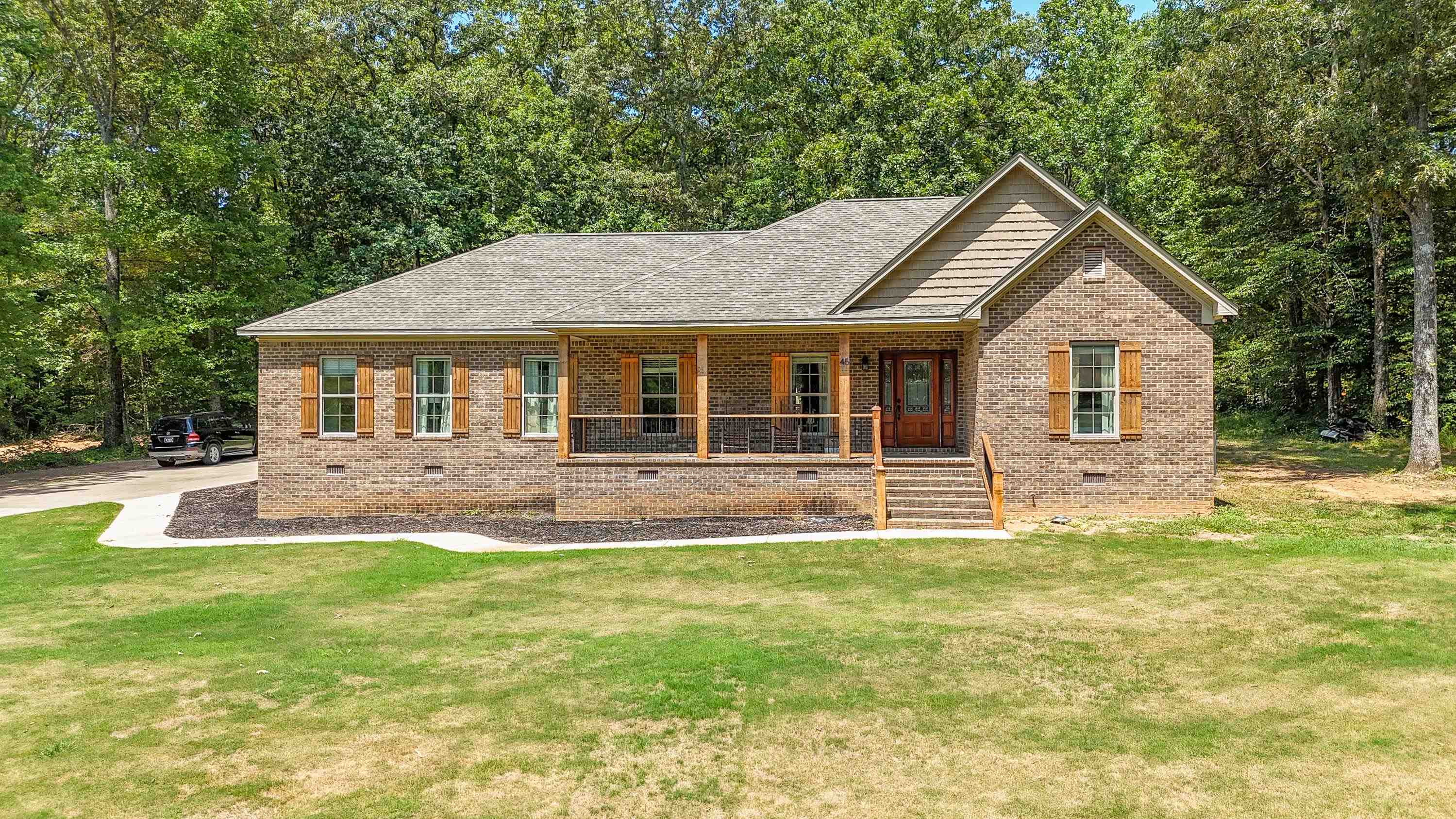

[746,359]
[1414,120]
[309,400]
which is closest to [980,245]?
[746,359]

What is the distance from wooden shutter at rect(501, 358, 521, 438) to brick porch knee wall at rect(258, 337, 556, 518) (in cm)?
9

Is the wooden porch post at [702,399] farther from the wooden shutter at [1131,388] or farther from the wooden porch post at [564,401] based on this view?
the wooden shutter at [1131,388]

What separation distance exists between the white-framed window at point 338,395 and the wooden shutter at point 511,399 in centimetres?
307

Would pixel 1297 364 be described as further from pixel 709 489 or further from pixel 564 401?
pixel 564 401

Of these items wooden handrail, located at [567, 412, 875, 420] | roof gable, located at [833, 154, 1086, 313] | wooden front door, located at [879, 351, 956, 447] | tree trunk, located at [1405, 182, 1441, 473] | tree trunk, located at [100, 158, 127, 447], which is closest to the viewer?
wooden handrail, located at [567, 412, 875, 420]

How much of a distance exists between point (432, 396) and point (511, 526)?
12.1 feet

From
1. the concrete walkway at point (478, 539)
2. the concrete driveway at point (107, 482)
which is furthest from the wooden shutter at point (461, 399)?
the concrete driveway at point (107, 482)

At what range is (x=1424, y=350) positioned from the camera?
19.8m

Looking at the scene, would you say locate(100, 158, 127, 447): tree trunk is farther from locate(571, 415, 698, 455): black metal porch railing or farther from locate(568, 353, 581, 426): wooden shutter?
locate(571, 415, 698, 455): black metal porch railing

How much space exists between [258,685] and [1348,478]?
73.7 feet

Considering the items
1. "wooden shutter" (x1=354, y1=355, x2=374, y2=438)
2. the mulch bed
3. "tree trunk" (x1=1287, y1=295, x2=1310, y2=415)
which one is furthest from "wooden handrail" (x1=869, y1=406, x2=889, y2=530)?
"tree trunk" (x1=1287, y1=295, x2=1310, y2=415)

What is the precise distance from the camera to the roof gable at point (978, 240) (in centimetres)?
1638

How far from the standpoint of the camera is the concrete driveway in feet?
64.3

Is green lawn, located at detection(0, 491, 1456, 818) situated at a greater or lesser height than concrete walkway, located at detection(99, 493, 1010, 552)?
lesser
